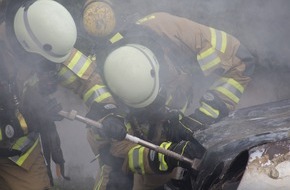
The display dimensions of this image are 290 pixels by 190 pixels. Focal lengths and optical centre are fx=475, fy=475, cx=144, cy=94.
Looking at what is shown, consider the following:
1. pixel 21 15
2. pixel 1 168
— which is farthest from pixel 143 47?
pixel 1 168

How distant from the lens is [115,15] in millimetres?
6012

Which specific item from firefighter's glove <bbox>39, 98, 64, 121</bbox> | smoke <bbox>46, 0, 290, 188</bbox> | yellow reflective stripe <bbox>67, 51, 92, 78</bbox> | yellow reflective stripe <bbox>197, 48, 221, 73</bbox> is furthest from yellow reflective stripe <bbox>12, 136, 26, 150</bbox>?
smoke <bbox>46, 0, 290, 188</bbox>

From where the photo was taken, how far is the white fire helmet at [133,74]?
3590mm

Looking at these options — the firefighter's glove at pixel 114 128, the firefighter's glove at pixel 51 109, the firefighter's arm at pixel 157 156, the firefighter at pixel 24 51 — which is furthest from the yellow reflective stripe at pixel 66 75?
the firefighter's arm at pixel 157 156

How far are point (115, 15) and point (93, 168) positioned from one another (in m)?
2.11

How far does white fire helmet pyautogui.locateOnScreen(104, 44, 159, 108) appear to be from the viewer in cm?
359

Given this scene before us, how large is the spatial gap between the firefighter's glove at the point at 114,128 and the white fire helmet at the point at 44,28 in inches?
27.6

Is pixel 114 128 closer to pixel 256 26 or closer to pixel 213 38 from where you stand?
pixel 213 38

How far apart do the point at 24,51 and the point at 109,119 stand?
0.91 m

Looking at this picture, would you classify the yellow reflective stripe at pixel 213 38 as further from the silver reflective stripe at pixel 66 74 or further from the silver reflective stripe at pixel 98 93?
the silver reflective stripe at pixel 66 74

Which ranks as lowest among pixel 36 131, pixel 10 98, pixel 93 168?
pixel 93 168

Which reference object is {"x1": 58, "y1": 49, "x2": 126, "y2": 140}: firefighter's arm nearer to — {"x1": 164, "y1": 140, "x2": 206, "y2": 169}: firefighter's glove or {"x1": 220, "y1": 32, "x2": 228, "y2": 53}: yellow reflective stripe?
{"x1": 164, "y1": 140, "x2": 206, "y2": 169}: firefighter's glove

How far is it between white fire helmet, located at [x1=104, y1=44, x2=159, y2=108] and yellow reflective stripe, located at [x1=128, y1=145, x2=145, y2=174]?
1.31 ft

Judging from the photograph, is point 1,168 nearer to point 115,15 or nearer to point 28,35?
point 28,35
